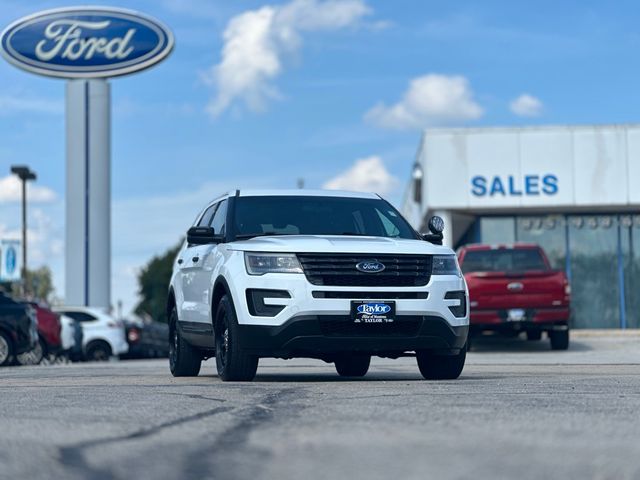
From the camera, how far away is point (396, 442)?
18.7 ft

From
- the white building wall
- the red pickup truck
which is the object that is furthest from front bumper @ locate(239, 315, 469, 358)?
the white building wall

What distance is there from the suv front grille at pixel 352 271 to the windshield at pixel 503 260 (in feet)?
39.5

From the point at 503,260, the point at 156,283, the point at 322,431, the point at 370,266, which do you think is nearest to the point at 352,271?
the point at 370,266

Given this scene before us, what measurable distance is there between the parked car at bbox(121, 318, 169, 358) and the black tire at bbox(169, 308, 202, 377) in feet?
68.5

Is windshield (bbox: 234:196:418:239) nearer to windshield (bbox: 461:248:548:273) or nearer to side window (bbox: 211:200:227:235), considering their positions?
side window (bbox: 211:200:227:235)

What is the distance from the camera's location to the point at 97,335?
30.7 m

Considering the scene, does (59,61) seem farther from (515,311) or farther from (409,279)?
(409,279)

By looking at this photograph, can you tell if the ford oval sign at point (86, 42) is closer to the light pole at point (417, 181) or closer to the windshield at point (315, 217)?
the light pole at point (417, 181)

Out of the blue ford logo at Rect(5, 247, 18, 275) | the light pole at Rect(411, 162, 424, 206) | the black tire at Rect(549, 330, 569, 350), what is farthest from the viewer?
the blue ford logo at Rect(5, 247, 18, 275)

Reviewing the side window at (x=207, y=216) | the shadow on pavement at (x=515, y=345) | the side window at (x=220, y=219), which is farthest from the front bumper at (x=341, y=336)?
the shadow on pavement at (x=515, y=345)

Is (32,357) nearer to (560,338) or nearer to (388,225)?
(560,338)

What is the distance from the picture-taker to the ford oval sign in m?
42.8

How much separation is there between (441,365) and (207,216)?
302 cm

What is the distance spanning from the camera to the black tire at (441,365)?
36.4ft
